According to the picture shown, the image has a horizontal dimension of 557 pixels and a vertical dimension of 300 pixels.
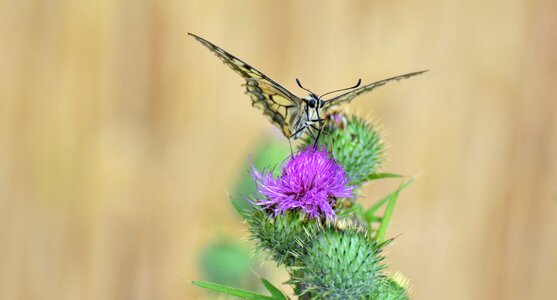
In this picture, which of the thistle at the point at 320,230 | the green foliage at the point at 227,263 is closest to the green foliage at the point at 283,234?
the thistle at the point at 320,230

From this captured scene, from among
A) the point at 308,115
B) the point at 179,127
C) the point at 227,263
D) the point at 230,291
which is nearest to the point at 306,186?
the point at 308,115

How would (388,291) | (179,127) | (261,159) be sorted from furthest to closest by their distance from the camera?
(179,127)
(261,159)
(388,291)

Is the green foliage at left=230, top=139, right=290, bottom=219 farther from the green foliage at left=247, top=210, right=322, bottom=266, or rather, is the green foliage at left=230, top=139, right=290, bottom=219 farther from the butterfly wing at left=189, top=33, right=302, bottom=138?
the green foliage at left=247, top=210, right=322, bottom=266

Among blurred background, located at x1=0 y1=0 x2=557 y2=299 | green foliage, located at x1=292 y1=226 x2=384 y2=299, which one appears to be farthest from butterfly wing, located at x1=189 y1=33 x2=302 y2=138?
blurred background, located at x1=0 y1=0 x2=557 y2=299

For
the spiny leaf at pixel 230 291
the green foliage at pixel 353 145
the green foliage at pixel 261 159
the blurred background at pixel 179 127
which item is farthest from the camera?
the blurred background at pixel 179 127

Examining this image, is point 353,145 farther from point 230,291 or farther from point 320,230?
point 230,291

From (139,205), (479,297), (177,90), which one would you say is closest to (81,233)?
(139,205)

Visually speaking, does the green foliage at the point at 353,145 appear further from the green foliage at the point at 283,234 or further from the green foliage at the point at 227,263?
the green foliage at the point at 227,263

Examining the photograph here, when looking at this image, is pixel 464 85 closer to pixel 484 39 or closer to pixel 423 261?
pixel 484 39
